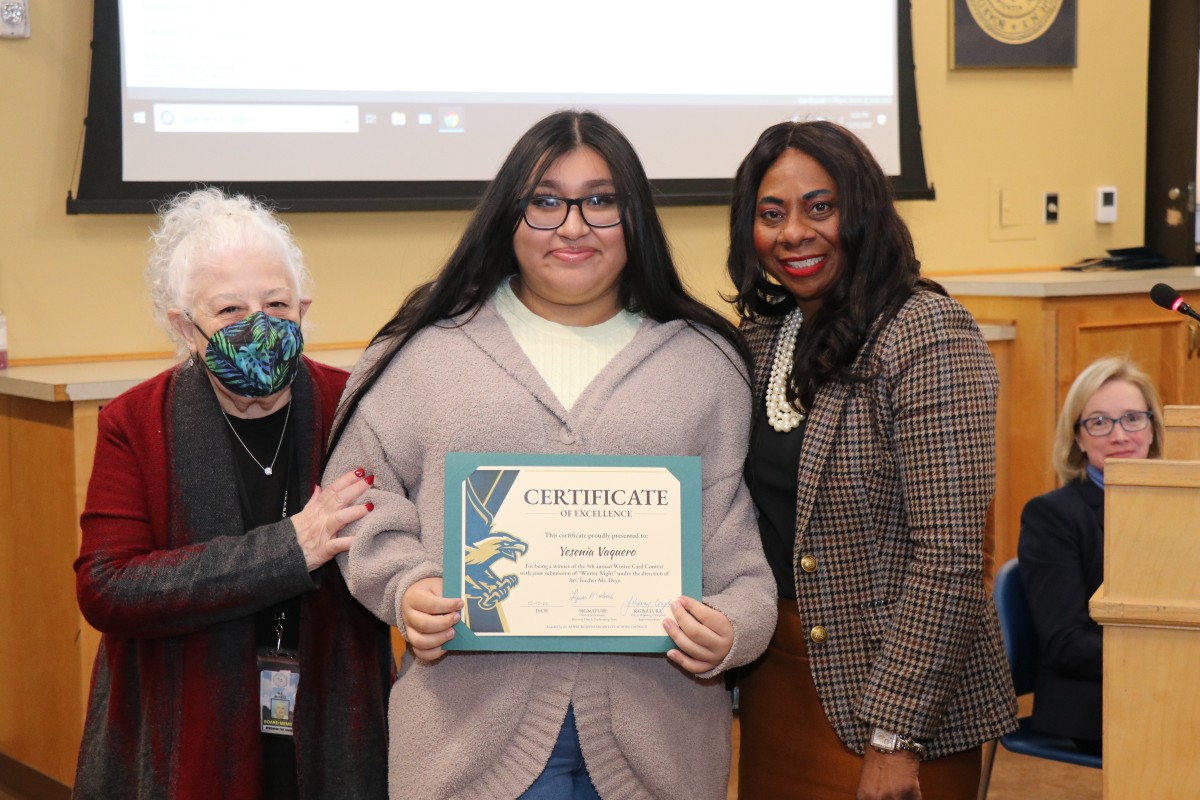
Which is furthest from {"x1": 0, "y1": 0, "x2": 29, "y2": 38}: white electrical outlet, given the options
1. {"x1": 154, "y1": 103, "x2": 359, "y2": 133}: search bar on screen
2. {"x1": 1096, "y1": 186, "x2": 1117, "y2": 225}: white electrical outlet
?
{"x1": 1096, "y1": 186, "x2": 1117, "y2": 225}: white electrical outlet

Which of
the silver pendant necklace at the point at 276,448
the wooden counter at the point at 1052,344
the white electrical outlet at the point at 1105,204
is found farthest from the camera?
the white electrical outlet at the point at 1105,204

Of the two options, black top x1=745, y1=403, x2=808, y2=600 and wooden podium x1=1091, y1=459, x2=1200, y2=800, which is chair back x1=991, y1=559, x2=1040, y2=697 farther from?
wooden podium x1=1091, y1=459, x2=1200, y2=800

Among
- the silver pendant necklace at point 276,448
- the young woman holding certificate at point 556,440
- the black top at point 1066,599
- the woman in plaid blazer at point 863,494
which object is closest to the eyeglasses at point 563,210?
the young woman holding certificate at point 556,440

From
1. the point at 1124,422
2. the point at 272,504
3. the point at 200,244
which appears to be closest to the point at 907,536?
the point at 272,504

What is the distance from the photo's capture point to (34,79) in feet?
11.0

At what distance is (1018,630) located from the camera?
285 cm

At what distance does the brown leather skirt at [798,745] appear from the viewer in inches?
71.3

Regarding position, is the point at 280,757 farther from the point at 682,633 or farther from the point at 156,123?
the point at 156,123

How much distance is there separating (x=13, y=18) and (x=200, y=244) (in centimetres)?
188

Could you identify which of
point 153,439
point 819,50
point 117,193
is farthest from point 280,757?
point 819,50

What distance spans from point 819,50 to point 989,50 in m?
0.86

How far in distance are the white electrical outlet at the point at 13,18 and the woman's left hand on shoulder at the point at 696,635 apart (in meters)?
2.66

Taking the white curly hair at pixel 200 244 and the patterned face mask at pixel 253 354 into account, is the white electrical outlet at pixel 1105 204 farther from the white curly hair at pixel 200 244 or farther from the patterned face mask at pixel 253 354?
the patterned face mask at pixel 253 354

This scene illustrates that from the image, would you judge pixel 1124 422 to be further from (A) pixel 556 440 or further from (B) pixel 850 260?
(A) pixel 556 440
